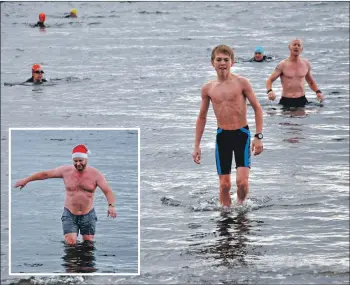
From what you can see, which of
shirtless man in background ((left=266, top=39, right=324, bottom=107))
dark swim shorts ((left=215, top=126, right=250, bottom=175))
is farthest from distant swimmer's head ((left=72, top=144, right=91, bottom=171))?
shirtless man in background ((left=266, top=39, right=324, bottom=107))

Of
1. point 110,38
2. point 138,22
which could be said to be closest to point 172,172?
point 110,38

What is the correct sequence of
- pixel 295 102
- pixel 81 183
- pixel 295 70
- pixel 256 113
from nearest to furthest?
pixel 81 183, pixel 256 113, pixel 295 70, pixel 295 102

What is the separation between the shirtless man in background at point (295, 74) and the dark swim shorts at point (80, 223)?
9.18 meters

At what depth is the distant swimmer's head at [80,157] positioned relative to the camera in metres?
10.9

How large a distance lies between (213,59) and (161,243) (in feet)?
6.63

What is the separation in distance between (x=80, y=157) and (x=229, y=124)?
3213 millimetres

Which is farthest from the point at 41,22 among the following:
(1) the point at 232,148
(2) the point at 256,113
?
(2) the point at 256,113

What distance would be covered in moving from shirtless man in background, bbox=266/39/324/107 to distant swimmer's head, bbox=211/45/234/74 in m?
7.15

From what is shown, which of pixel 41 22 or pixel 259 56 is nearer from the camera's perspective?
pixel 259 56

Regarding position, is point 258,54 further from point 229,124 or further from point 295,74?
point 229,124

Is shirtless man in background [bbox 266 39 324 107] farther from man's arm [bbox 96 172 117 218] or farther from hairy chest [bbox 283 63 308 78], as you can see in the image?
man's arm [bbox 96 172 117 218]

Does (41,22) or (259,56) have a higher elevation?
(41,22)

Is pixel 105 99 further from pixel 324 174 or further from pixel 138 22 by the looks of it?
pixel 138 22

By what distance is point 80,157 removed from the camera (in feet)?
36.4
